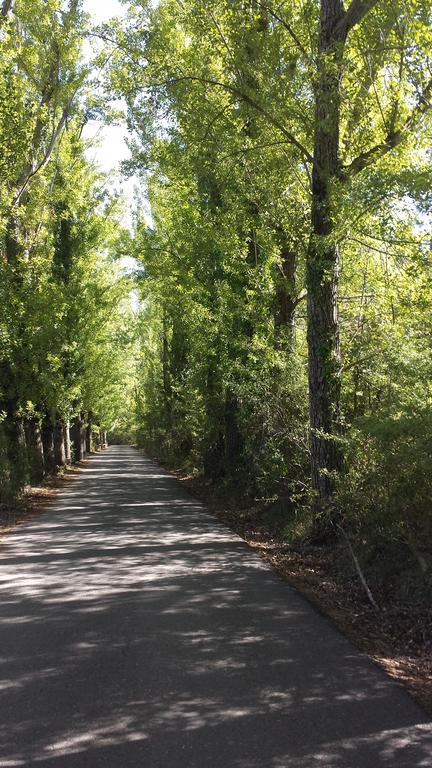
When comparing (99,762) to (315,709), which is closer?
(99,762)

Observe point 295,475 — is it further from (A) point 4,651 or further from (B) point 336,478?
(A) point 4,651

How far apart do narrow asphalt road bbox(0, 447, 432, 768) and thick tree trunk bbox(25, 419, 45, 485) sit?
12707 millimetres

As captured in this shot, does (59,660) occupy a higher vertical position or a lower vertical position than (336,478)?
lower

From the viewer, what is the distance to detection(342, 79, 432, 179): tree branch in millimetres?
8102

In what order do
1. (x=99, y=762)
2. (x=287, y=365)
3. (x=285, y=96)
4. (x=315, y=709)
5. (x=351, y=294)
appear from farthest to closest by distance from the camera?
(x=351, y=294) → (x=287, y=365) → (x=285, y=96) → (x=315, y=709) → (x=99, y=762)

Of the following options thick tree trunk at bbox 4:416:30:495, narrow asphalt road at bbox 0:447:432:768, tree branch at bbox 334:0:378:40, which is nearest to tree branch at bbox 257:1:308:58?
tree branch at bbox 334:0:378:40

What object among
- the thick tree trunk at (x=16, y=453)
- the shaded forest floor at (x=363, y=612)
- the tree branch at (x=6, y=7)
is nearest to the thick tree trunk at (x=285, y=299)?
the shaded forest floor at (x=363, y=612)

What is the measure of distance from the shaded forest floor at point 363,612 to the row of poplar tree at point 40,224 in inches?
348

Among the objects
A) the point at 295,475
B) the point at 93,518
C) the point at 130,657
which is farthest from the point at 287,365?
the point at 130,657

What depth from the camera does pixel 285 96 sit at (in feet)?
33.2

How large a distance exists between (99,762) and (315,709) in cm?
153

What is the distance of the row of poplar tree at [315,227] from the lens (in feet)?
25.1

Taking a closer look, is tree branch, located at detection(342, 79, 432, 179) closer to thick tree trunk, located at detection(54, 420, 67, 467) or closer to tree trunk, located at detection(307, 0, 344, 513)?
tree trunk, located at detection(307, 0, 344, 513)

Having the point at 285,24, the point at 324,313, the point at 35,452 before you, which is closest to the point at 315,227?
the point at 324,313
